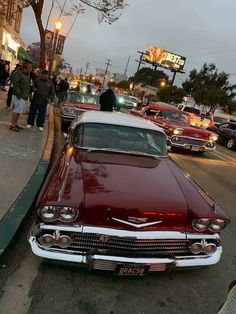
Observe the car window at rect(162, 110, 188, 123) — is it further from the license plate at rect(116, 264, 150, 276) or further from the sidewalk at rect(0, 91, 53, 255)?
the license plate at rect(116, 264, 150, 276)

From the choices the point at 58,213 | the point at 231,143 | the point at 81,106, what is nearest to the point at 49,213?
the point at 58,213

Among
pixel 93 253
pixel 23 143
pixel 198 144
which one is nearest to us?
pixel 93 253

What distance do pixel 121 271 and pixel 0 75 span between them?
19747 millimetres

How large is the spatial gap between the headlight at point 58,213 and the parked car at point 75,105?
9.12 meters

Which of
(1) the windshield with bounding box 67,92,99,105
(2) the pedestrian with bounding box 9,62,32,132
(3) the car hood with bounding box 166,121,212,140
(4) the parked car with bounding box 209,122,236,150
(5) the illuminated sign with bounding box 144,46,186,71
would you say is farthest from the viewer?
(5) the illuminated sign with bounding box 144,46,186,71

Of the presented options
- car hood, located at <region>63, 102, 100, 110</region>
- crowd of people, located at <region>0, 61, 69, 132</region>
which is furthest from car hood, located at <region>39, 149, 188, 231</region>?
car hood, located at <region>63, 102, 100, 110</region>

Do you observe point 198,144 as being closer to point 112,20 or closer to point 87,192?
point 112,20

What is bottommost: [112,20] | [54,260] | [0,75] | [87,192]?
[0,75]

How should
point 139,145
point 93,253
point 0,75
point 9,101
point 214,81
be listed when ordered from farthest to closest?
point 214,81 < point 0,75 < point 9,101 < point 139,145 < point 93,253

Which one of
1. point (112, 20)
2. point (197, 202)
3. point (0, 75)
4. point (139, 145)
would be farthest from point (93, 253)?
point (0, 75)

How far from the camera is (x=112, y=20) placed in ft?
50.2

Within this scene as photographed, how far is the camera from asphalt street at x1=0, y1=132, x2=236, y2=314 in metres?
3.58

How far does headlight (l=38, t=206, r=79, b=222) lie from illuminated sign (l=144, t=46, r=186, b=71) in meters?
80.7

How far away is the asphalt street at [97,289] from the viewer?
3585mm
